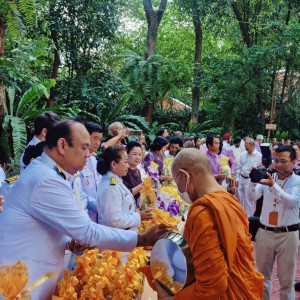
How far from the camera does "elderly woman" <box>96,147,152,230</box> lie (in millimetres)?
3119

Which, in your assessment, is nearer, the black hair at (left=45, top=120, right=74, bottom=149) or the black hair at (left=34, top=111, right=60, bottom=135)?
the black hair at (left=45, top=120, right=74, bottom=149)

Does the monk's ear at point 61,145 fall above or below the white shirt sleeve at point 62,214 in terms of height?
above

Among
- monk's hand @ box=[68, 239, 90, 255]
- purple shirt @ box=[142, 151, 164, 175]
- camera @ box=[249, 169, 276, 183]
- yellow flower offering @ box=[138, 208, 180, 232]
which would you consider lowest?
yellow flower offering @ box=[138, 208, 180, 232]

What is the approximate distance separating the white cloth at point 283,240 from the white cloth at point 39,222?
7.32 ft

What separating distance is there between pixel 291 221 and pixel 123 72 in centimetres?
1108

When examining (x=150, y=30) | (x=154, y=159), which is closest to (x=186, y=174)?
(x=154, y=159)

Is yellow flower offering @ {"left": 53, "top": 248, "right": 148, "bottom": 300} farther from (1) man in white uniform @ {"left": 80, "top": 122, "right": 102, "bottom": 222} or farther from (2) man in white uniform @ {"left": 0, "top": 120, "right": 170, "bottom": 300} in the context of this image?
(1) man in white uniform @ {"left": 80, "top": 122, "right": 102, "bottom": 222}

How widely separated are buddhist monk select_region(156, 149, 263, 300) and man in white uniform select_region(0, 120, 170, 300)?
0.22 meters

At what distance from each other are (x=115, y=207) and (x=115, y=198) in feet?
0.24

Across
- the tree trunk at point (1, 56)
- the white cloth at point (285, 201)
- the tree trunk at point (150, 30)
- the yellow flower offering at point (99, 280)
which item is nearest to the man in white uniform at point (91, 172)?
the white cloth at point (285, 201)

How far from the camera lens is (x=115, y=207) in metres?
3.17

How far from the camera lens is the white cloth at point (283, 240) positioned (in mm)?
3715

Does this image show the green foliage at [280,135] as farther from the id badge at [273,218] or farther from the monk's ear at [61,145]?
the monk's ear at [61,145]

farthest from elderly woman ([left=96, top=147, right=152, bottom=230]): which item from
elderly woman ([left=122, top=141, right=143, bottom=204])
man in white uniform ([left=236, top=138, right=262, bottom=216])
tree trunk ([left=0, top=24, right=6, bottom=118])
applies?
man in white uniform ([left=236, top=138, right=262, bottom=216])
